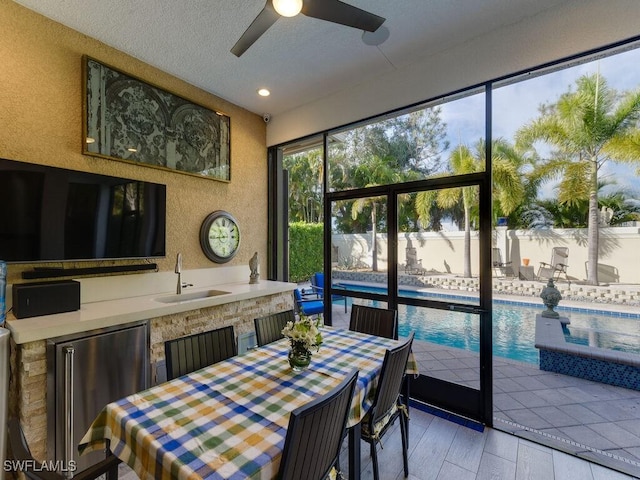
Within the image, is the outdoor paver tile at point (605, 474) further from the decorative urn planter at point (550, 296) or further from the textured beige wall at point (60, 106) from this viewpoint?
the textured beige wall at point (60, 106)

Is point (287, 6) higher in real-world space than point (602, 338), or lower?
higher

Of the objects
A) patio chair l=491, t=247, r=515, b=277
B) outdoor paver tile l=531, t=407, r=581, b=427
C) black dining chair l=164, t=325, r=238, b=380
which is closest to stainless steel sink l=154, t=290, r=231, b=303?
black dining chair l=164, t=325, r=238, b=380

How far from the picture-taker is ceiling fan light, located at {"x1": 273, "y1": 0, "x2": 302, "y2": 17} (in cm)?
163

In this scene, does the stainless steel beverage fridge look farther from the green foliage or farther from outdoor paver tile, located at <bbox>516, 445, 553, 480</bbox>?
outdoor paver tile, located at <bbox>516, 445, 553, 480</bbox>

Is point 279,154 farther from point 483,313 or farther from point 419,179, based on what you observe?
point 483,313

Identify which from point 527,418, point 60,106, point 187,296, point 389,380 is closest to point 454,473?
point 389,380

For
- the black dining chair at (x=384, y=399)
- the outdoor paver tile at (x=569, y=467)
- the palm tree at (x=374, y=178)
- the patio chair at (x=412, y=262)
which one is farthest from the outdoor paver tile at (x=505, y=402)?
the palm tree at (x=374, y=178)

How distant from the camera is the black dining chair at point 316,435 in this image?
103 centimetres

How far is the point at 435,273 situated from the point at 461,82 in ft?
5.83

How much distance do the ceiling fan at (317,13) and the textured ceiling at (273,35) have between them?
567mm

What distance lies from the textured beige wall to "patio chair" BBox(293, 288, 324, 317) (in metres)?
1.40

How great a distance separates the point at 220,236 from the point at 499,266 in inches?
120

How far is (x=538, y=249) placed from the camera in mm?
3057

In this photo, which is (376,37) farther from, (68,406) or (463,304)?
(68,406)
